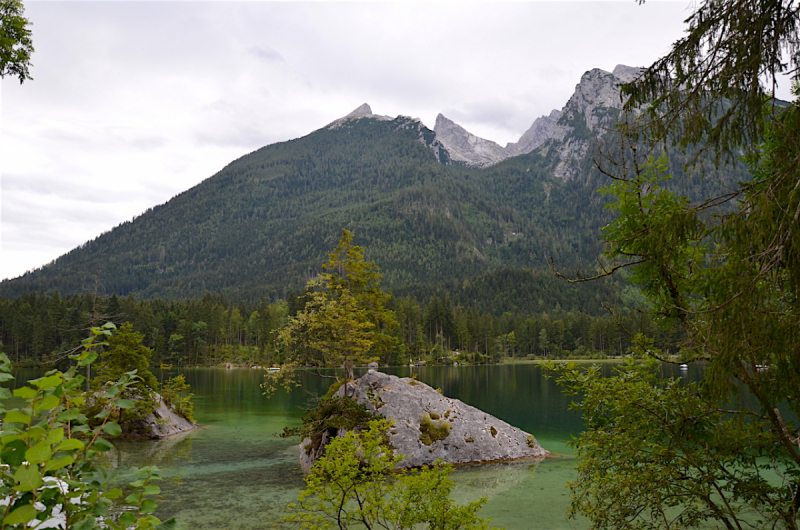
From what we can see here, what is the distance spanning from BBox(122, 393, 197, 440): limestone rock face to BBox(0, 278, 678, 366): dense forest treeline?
65.1m

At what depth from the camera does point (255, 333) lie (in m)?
121

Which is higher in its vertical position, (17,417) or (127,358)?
(17,417)

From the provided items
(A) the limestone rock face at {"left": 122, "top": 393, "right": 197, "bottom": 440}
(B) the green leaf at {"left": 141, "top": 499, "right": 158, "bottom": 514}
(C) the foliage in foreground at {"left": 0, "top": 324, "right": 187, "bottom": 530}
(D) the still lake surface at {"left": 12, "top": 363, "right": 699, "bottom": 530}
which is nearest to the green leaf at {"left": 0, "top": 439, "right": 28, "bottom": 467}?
(C) the foliage in foreground at {"left": 0, "top": 324, "right": 187, "bottom": 530}

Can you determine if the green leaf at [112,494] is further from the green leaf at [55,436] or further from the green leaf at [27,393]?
the green leaf at [27,393]

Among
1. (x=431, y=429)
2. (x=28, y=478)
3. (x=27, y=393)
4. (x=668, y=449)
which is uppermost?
(x=27, y=393)

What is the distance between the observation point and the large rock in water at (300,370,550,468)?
66.2 ft

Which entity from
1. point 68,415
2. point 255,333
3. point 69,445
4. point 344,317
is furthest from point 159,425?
point 255,333

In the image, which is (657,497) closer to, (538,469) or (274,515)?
(274,515)

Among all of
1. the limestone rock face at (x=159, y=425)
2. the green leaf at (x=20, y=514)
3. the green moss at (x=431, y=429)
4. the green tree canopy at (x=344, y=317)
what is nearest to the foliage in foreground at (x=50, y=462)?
the green leaf at (x=20, y=514)

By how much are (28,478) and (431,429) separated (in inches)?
793

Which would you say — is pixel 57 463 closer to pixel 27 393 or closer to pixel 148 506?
pixel 27 393

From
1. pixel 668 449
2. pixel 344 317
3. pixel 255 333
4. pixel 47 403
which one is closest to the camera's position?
pixel 47 403

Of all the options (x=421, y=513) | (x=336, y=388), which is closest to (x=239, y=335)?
(x=336, y=388)

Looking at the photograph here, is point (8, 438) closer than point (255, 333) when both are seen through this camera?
Yes
